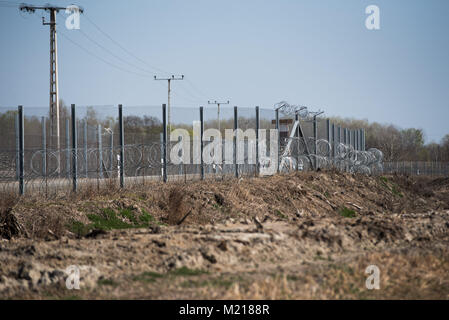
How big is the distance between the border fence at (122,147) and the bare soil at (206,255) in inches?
62.1

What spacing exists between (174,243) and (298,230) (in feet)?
6.59

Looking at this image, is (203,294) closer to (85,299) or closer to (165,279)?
(165,279)

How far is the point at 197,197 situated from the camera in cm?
1436

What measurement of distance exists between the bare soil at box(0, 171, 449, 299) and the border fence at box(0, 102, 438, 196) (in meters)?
1.58

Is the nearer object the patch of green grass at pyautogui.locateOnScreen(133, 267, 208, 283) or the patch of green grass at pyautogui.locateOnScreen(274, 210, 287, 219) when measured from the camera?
the patch of green grass at pyautogui.locateOnScreen(133, 267, 208, 283)

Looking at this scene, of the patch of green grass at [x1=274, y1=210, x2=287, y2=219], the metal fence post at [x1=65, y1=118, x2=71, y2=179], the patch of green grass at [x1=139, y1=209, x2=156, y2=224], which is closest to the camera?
the patch of green grass at [x1=139, y1=209, x2=156, y2=224]

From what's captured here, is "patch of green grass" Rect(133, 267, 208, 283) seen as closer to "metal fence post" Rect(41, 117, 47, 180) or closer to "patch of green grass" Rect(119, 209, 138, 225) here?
"patch of green grass" Rect(119, 209, 138, 225)

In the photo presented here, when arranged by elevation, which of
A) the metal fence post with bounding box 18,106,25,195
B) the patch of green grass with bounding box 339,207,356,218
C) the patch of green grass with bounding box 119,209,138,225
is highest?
the metal fence post with bounding box 18,106,25,195

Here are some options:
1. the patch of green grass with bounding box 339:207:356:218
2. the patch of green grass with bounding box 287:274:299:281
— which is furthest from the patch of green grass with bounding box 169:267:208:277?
the patch of green grass with bounding box 339:207:356:218

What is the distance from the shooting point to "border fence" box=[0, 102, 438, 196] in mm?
13898

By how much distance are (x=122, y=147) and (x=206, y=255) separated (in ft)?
29.3

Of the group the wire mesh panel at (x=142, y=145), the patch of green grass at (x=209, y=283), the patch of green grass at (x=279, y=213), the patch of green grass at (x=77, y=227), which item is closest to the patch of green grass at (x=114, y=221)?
the patch of green grass at (x=77, y=227)
